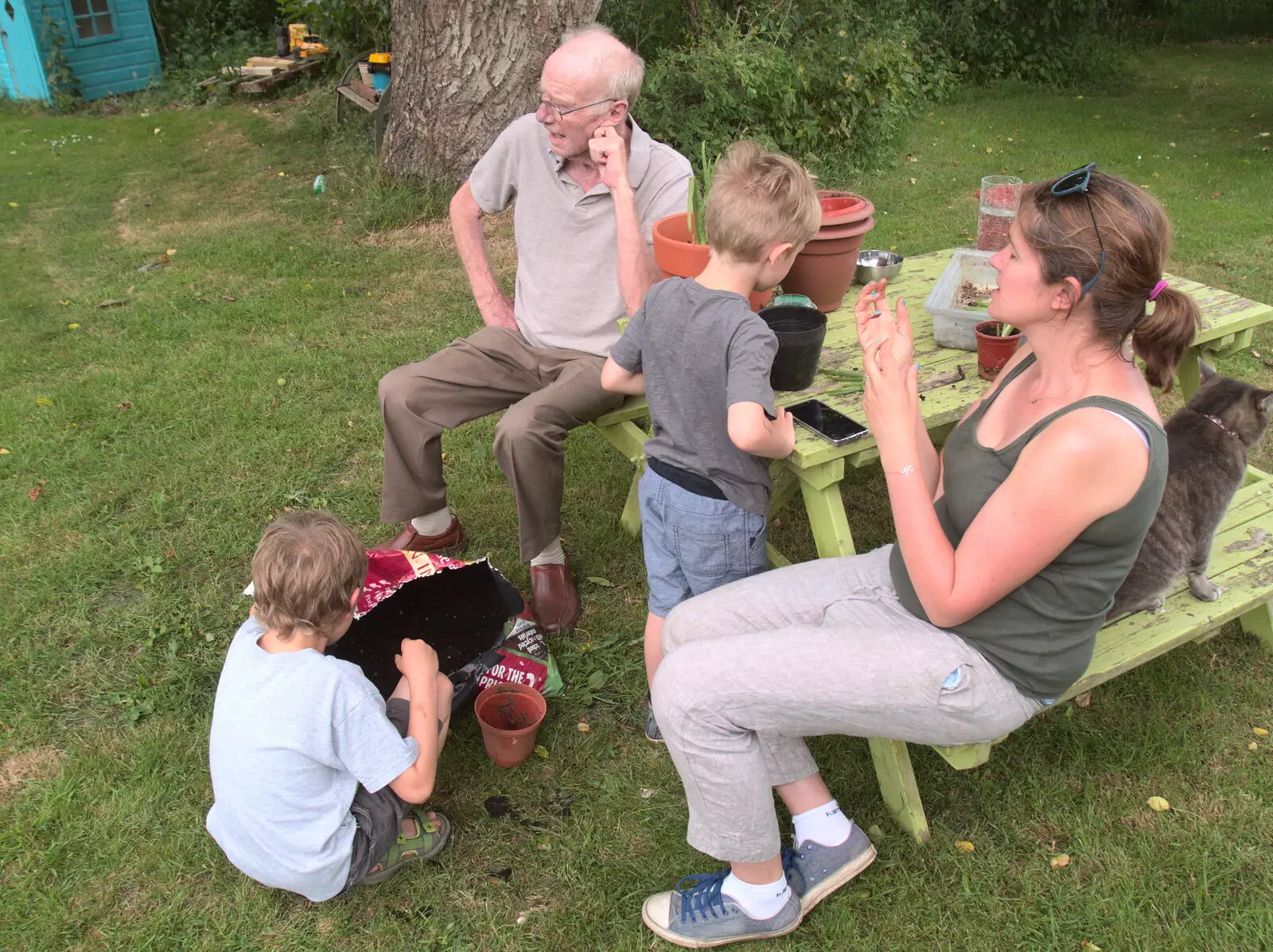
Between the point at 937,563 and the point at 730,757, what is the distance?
1.95ft

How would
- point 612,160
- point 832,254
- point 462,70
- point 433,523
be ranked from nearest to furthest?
point 832,254, point 612,160, point 433,523, point 462,70

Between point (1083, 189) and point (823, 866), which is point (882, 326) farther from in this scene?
point (823, 866)

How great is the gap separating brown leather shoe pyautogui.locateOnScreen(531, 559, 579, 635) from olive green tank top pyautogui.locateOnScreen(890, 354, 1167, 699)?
1.44 m

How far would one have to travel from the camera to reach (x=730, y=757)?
6.75ft

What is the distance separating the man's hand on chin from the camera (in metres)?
2.99

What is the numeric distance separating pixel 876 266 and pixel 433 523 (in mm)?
1790

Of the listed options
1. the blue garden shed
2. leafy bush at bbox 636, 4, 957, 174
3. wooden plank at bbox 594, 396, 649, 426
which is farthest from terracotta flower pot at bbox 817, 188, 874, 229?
the blue garden shed

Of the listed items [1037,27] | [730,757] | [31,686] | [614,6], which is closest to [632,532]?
[730,757]

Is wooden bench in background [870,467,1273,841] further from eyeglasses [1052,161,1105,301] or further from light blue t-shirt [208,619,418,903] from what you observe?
light blue t-shirt [208,619,418,903]

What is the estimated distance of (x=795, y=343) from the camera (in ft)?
8.18

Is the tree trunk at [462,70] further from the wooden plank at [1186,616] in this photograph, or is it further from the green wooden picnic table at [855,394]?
the wooden plank at [1186,616]

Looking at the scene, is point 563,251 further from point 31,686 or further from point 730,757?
point 31,686

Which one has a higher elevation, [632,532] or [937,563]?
[937,563]

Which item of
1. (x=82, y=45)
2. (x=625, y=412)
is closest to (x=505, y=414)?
(x=625, y=412)
